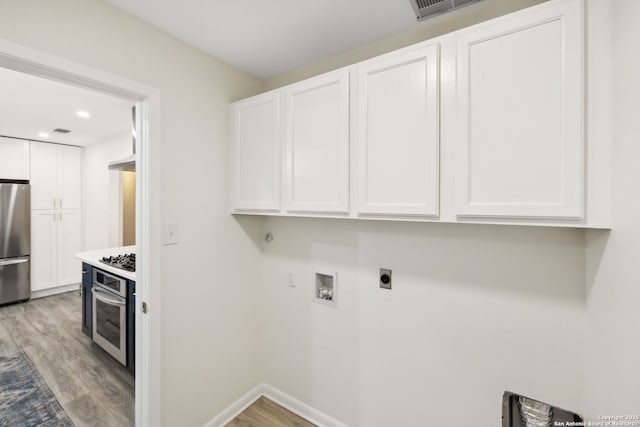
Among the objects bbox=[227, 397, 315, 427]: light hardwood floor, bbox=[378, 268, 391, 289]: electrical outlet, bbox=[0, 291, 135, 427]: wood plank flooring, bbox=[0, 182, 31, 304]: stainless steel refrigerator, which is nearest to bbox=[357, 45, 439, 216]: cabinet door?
bbox=[378, 268, 391, 289]: electrical outlet

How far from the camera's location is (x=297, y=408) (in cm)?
204

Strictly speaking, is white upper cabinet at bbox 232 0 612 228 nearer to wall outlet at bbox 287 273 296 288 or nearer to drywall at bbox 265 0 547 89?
drywall at bbox 265 0 547 89

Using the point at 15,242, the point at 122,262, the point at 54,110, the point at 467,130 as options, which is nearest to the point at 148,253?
the point at 122,262

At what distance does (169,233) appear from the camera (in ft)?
5.30

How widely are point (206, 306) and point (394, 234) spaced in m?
1.29

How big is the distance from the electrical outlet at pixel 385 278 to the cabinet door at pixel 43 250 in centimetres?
537

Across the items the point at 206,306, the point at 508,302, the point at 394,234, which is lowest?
the point at 206,306

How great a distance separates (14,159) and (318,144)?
515 cm

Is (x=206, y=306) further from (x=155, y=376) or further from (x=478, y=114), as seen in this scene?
(x=478, y=114)

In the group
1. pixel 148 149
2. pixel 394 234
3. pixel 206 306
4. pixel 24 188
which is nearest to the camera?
pixel 148 149

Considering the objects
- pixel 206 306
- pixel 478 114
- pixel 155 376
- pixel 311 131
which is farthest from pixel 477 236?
pixel 155 376

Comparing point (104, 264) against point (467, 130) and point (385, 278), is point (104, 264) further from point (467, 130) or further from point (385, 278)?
point (467, 130)

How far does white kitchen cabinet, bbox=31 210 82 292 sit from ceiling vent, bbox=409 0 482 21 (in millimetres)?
5713

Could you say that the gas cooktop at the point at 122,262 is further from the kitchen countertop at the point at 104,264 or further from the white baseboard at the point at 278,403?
the white baseboard at the point at 278,403
